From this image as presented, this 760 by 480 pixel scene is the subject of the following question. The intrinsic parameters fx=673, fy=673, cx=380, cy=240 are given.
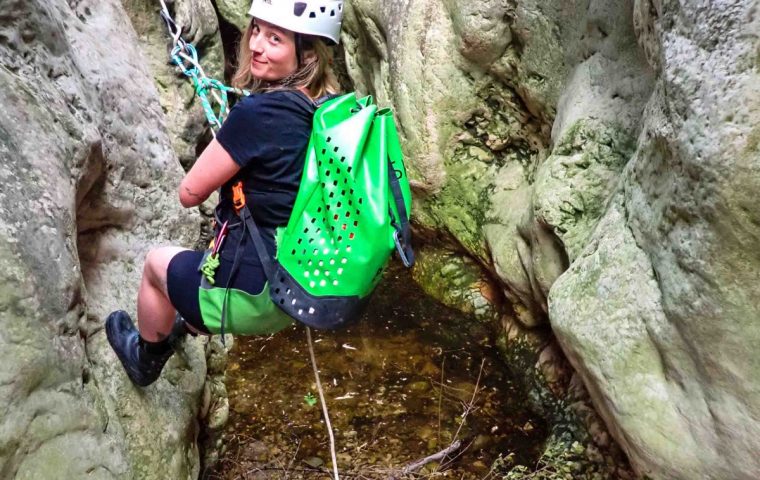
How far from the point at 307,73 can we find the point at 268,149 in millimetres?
369

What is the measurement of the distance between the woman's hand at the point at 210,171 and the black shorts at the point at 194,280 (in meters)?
0.27

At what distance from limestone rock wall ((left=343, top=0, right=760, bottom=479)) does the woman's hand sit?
5.23 ft

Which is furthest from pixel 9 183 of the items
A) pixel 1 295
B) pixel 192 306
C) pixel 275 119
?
pixel 275 119

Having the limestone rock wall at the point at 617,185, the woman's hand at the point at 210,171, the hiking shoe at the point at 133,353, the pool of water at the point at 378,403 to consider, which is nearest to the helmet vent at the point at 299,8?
the woman's hand at the point at 210,171

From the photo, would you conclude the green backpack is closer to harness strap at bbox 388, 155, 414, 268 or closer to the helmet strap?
harness strap at bbox 388, 155, 414, 268

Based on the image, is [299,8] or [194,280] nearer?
[299,8]

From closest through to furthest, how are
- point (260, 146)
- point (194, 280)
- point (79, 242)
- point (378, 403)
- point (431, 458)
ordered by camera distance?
point (260, 146), point (194, 280), point (79, 242), point (431, 458), point (378, 403)

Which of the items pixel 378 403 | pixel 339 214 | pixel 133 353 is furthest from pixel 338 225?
pixel 378 403

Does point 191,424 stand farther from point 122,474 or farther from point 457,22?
point 457,22

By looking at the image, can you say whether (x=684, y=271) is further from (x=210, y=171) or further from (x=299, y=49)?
(x=210, y=171)

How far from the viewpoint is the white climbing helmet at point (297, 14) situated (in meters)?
2.41

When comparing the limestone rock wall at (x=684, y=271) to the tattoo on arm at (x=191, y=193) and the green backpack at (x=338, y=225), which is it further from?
the tattoo on arm at (x=191, y=193)

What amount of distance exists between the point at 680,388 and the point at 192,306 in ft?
6.19

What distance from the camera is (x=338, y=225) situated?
7.68ft
